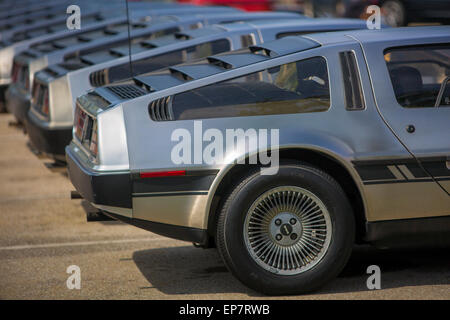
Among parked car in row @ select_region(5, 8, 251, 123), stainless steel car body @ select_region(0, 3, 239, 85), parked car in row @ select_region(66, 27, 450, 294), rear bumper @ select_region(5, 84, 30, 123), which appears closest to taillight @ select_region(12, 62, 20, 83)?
parked car in row @ select_region(5, 8, 251, 123)

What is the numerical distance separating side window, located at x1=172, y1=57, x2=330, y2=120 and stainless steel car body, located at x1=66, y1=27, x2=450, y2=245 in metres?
0.04

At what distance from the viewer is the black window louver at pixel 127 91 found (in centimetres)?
500

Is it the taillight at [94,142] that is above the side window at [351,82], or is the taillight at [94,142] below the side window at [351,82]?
below

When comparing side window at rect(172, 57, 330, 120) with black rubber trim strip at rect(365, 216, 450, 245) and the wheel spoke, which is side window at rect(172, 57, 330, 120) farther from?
black rubber trim strip at rect(365, 216, 450, 245)

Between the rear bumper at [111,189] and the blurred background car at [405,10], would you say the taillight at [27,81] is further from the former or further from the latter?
the blurred background car at [405,10]

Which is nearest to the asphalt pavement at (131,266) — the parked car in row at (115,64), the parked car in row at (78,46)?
the parked car in row at (115,64)

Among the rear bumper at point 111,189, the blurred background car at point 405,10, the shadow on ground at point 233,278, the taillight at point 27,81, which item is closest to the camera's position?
the rear bumper at point 111,189

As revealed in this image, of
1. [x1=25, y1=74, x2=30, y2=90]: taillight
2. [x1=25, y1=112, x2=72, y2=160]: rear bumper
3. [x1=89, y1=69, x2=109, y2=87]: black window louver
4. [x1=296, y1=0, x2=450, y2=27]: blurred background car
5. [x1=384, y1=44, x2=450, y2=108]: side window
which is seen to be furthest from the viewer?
[x1=296, y1=0, x2=450, y2=27]: blurred background car

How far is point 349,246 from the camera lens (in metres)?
4.75

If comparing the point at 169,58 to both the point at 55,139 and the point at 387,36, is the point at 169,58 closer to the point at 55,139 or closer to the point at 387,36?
the point at 55,139

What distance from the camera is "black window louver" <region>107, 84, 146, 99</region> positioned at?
16.4 feet

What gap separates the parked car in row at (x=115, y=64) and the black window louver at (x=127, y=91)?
1870mm

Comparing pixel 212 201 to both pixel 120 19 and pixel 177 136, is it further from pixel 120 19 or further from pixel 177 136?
pixel 120 19

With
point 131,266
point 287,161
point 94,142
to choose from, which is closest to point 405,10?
point 131,266
